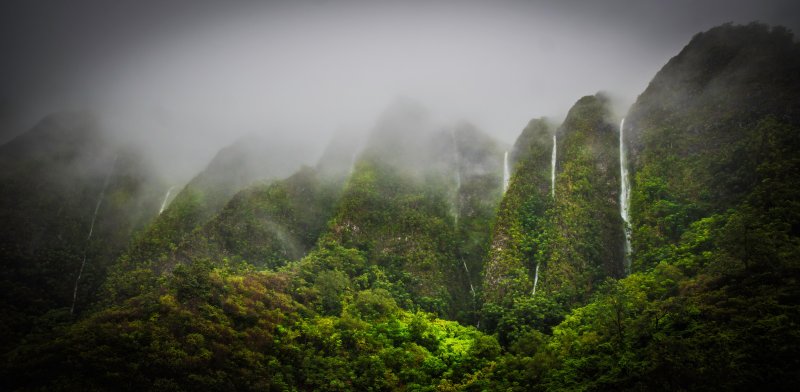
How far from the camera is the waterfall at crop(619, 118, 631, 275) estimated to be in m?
51.6

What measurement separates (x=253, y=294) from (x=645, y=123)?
65.2 metres

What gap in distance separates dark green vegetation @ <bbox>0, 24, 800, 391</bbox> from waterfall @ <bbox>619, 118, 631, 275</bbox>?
129 centimetres

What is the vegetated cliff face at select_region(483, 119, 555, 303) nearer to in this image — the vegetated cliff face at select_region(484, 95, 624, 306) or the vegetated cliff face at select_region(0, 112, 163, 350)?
the vegetated cliff face at select_region(484, 95, 624, 306)

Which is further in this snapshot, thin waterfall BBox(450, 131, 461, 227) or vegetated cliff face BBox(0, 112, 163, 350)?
thin waterfall BBox(450, 131, 461, 227)

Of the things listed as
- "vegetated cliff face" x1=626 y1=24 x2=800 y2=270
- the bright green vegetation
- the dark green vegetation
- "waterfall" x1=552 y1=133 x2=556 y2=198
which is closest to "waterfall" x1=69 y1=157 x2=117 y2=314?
the dark green vegetation

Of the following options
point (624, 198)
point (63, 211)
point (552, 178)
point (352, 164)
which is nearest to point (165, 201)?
point (63, 211)

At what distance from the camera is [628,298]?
34.7 metres

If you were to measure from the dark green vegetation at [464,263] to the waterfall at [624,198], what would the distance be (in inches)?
50.8

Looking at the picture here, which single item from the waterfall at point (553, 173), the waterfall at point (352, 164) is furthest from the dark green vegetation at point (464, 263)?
the waterfall at point (352, 164)

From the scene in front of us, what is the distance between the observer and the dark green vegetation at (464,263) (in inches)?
973

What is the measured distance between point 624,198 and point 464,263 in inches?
1028

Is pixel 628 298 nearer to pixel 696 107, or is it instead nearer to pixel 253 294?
pixel 253 294

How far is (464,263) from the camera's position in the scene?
205 ft

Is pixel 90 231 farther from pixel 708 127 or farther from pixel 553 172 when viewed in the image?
pixel 708 127
